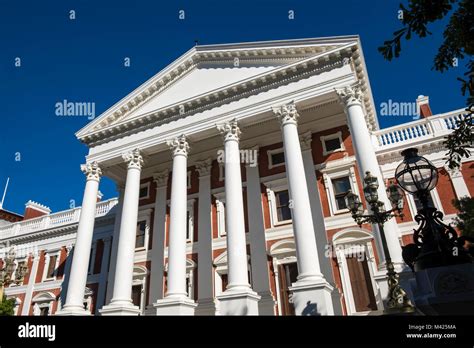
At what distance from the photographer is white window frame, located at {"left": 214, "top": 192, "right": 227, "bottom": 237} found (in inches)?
820

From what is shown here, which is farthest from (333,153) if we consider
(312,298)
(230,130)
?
(312,298)

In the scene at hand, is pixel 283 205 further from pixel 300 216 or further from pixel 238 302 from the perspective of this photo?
pixel 238 302

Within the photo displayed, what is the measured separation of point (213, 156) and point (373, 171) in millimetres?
12093

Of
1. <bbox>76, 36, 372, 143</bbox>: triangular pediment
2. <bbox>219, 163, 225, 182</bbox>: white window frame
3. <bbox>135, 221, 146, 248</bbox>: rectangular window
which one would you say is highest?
<bbox>76, 36, 372, 143</bbox>: triangular pediment

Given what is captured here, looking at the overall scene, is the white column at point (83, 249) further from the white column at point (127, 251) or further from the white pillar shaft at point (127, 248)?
the white pillar shaft at point (127, 248)

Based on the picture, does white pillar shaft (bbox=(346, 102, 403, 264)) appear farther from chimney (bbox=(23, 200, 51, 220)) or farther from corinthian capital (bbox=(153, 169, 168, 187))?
chimney (bbox=(23, 200, 51, 220))

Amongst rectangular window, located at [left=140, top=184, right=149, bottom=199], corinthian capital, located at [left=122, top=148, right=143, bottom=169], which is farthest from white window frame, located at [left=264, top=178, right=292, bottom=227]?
rectangular window, located at [left=140, top=184, right=149, bottom=199]

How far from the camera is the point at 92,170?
21.8 meters

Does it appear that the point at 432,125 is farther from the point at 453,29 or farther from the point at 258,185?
the point at 453,29

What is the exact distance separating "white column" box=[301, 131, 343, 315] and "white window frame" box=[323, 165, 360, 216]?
574mm

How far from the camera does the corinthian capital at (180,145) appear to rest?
1960 cm

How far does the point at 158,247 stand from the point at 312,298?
12.4 metres

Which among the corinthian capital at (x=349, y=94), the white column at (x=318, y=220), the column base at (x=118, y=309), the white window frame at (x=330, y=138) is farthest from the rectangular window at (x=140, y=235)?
the corinthian capital at (x=349, y=94)
